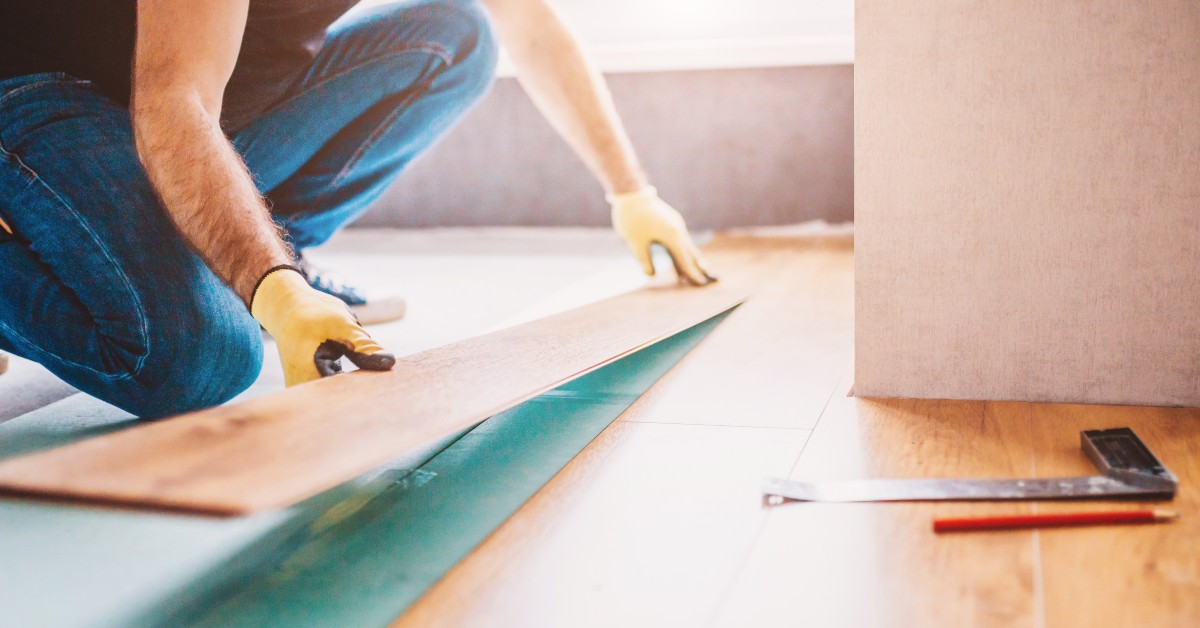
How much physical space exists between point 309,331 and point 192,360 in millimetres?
359

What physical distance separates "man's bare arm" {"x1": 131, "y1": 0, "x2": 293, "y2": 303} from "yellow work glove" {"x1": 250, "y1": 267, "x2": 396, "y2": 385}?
4 cm

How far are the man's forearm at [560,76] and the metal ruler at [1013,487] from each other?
1.03 metres

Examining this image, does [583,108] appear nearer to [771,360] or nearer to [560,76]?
[560,76]

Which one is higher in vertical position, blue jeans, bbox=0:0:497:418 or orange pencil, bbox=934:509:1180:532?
blue jeans, bbox=0:0:497:418

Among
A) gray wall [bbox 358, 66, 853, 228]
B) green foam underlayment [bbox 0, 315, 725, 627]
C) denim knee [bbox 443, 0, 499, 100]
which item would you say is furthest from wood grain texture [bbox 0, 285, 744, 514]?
gray wall [bbox 358, 66, 853, 228]

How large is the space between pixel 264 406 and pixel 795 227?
228 centimetres

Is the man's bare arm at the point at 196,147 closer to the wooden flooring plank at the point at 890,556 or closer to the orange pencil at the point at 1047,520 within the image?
the wooden flooring plank at the point at 890,556

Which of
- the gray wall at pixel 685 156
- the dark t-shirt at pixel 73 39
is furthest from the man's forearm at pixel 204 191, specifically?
the gray wall at pixel 685 156

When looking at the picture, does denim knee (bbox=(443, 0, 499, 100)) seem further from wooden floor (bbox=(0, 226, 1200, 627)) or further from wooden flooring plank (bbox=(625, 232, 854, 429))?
wooden floor (bbox=(0, 226, 1200, 627))

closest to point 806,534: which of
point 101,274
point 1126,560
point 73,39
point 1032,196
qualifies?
point 1126,560

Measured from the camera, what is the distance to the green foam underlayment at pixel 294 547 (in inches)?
32.4

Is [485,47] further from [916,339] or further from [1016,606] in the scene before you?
[1016,606]

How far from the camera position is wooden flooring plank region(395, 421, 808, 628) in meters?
0.78

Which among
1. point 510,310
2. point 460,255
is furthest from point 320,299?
point 460,255
